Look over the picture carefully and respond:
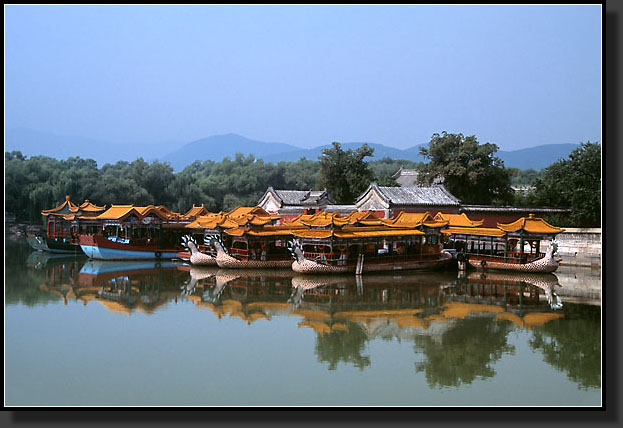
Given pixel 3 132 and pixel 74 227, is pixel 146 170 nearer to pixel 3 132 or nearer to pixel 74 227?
pixel 74 227

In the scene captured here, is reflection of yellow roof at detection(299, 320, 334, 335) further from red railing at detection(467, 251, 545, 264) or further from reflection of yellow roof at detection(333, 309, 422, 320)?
red railing at detection(467, 251, 545, 264)

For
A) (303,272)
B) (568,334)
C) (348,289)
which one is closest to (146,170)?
(303,272)

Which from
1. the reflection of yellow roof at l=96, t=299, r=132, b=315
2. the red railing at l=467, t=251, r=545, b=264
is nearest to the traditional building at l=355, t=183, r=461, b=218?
the red railing at l=467, t=251, r=545, b=264

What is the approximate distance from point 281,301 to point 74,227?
14.7 meters

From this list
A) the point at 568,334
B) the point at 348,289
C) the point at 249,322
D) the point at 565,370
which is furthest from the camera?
the point at 348,289

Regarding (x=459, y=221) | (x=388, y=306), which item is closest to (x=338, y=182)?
(x=459, y=221)

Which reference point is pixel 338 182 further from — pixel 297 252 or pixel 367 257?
pixel 297 252

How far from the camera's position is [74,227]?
1033 inches

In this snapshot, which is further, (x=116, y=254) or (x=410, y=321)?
(x=116, y=254)

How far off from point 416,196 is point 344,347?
56.8ft

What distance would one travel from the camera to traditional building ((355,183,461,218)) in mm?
26156

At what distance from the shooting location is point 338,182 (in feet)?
115

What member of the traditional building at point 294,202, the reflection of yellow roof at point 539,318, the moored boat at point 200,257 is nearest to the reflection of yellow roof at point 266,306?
the reflection of yellow roof at point 539,318

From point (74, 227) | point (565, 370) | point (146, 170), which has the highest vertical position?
point (146, 170)
